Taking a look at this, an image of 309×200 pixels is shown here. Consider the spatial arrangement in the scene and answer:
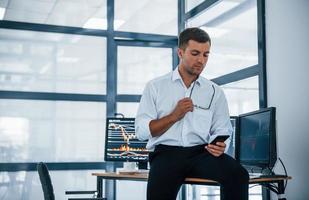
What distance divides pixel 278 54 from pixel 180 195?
2.26 m

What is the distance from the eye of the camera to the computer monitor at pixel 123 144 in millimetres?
3992

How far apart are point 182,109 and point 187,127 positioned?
0.17 metres

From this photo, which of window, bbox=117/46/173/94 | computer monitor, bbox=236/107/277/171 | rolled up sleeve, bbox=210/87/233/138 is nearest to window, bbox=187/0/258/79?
window, bbox=117/46/173/94

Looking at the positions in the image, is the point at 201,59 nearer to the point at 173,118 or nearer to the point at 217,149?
the point at 173,118

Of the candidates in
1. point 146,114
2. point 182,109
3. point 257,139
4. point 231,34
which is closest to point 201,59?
point 182,109

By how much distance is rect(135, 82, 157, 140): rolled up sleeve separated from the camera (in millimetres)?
2366

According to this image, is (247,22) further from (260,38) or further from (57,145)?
(57,145)

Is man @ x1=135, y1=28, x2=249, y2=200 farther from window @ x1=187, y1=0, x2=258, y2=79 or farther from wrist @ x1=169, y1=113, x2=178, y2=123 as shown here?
window @ x1=187, y1=0, x2=258, y2=79

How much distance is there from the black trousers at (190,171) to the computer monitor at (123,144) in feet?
5.33

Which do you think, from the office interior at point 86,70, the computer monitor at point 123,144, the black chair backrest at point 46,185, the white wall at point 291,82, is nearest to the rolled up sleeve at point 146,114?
the black chair backrest at point 46,185

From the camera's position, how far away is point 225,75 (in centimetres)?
450

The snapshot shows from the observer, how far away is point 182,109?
2275 mm

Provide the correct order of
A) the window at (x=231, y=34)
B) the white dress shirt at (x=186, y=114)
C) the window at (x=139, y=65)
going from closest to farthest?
the white dress shirt at (x=186, y=114) → the window at (x=231, y=34) → the window at (x=139, y=65)

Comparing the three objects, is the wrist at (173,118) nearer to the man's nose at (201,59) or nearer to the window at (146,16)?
the man's nose at (201,59)
